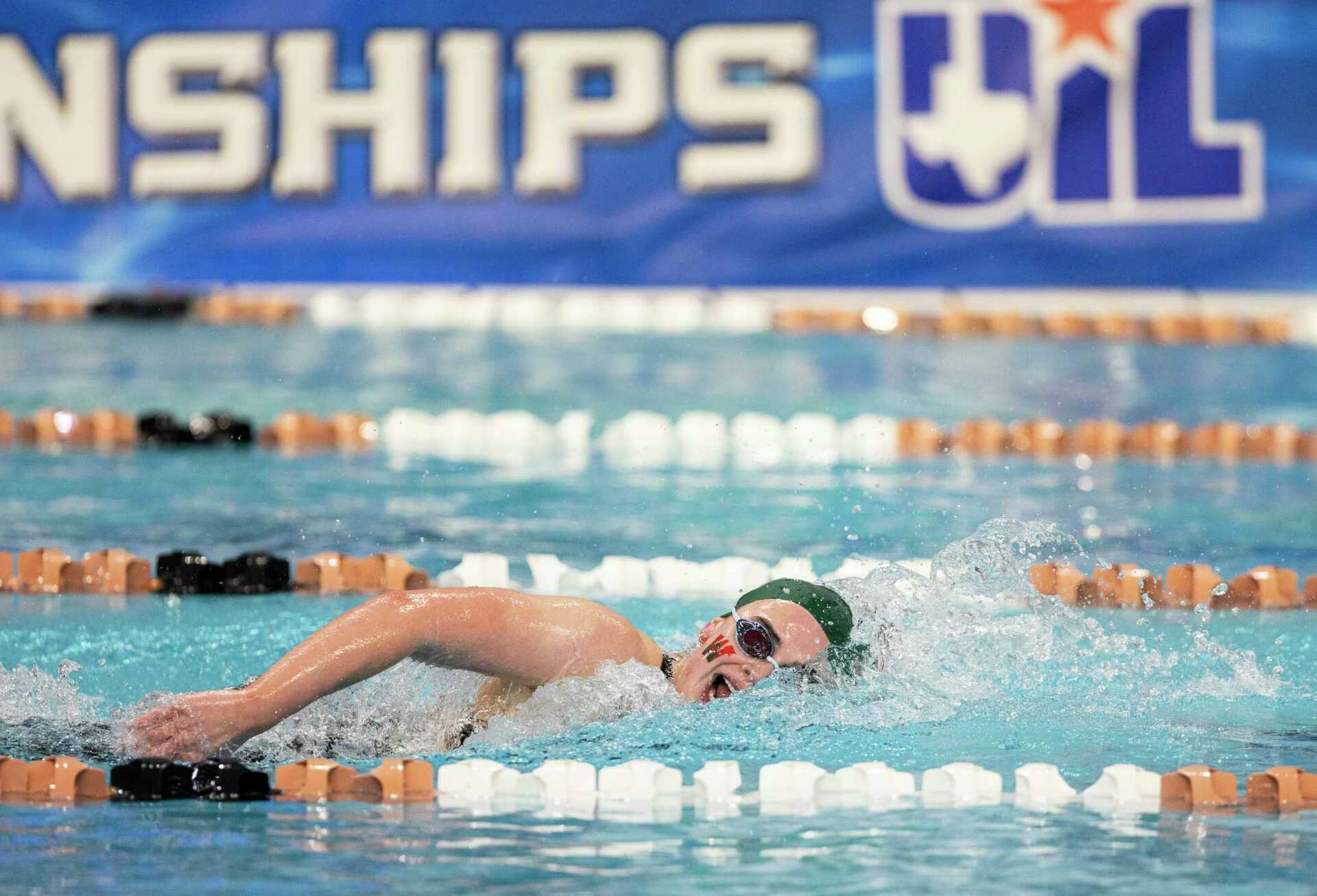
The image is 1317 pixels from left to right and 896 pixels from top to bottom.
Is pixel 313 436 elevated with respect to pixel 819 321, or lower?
lower

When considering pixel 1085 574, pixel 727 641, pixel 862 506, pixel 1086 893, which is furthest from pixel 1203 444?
pixel 1086 893

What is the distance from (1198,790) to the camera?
3.24m

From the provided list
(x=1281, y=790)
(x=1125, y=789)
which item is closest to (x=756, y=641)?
(x=1125, y=789)

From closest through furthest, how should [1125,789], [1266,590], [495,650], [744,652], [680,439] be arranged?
[1125,789] < [495,650] < [744,652] < [1266,590] < [680,439]

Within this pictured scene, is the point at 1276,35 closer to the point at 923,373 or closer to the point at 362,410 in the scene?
the point at 923,373

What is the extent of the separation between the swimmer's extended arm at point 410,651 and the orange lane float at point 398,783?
15 cm

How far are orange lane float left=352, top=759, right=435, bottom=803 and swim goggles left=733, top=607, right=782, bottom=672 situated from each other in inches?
24.6

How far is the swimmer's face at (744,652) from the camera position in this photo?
3.52m

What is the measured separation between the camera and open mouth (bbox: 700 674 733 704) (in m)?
3.55

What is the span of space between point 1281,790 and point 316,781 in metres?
1.57

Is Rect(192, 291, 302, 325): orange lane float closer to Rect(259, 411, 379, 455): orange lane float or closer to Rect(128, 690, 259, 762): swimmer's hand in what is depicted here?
Rect(259, 411, 379, 455): orange lane float

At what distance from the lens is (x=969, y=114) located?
352 inches

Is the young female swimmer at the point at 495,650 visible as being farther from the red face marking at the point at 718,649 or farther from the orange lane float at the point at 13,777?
the orange lane float at the point at 13,777

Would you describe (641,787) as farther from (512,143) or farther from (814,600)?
(512,143)
